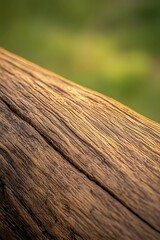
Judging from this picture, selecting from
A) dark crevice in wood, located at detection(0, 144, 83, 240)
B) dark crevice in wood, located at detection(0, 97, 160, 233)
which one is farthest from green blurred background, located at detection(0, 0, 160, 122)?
dark crevice in wood, located at detection(0, 144, 83, 240)

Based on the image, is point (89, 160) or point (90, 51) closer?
point (89, 160)

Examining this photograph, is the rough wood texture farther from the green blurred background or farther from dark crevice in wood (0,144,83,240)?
the green blurred background

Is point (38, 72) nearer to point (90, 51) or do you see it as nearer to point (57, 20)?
point (90, 51)

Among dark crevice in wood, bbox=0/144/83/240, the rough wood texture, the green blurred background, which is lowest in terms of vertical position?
dark crevice in wood, bbox=0/144/83/240

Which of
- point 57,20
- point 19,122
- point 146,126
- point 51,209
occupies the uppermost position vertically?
point 57,20

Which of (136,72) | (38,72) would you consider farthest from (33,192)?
(136,72)

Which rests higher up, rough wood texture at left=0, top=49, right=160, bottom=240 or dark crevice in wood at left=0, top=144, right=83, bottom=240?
rough wood texture at left=0, top=49, right=160, bottom=240

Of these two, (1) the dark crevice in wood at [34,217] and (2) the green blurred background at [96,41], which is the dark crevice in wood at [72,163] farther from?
(2) the green blurred background at [96,41]
